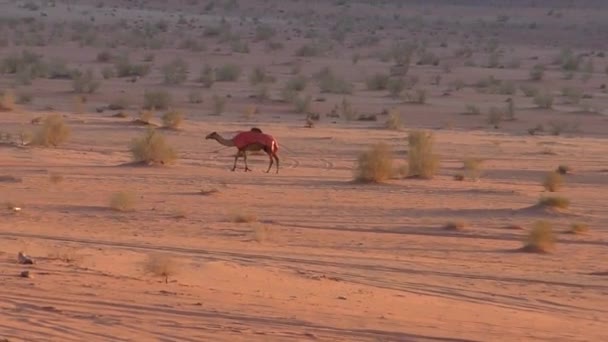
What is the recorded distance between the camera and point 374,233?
18.4 metres

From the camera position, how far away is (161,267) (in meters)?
13.1

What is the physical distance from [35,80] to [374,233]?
28455 mm

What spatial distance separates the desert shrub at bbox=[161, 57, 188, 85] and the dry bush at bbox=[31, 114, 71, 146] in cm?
1794

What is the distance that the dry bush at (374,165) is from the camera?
2338cm

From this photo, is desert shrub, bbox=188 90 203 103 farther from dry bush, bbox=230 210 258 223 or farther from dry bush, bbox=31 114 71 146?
dry bush, bbox=230 210 258 223

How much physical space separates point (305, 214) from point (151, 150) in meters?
5.86

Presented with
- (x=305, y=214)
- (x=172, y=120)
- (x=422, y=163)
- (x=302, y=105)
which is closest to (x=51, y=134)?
(x=172, y=120)

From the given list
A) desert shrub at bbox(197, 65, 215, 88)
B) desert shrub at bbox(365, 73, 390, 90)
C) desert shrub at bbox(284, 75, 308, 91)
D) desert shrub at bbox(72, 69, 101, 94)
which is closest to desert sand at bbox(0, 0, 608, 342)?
desert shrub at bbox(72, 69, 101, 94)

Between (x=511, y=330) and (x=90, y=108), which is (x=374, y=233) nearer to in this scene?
(x=511, y=330)

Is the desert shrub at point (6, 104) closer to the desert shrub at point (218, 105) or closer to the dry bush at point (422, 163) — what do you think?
the desert shrub at point (218, 105)

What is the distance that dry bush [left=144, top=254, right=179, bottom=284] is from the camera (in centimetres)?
1315

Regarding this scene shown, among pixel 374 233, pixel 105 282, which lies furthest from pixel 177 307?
pixel 374 233

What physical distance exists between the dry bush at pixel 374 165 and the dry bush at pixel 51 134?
6.90m

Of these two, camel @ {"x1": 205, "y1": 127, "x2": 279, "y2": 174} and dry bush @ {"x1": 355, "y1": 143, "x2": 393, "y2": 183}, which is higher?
camel @ {"x1": 205, "y1": 127, "x2": 279, "y2": 174}
